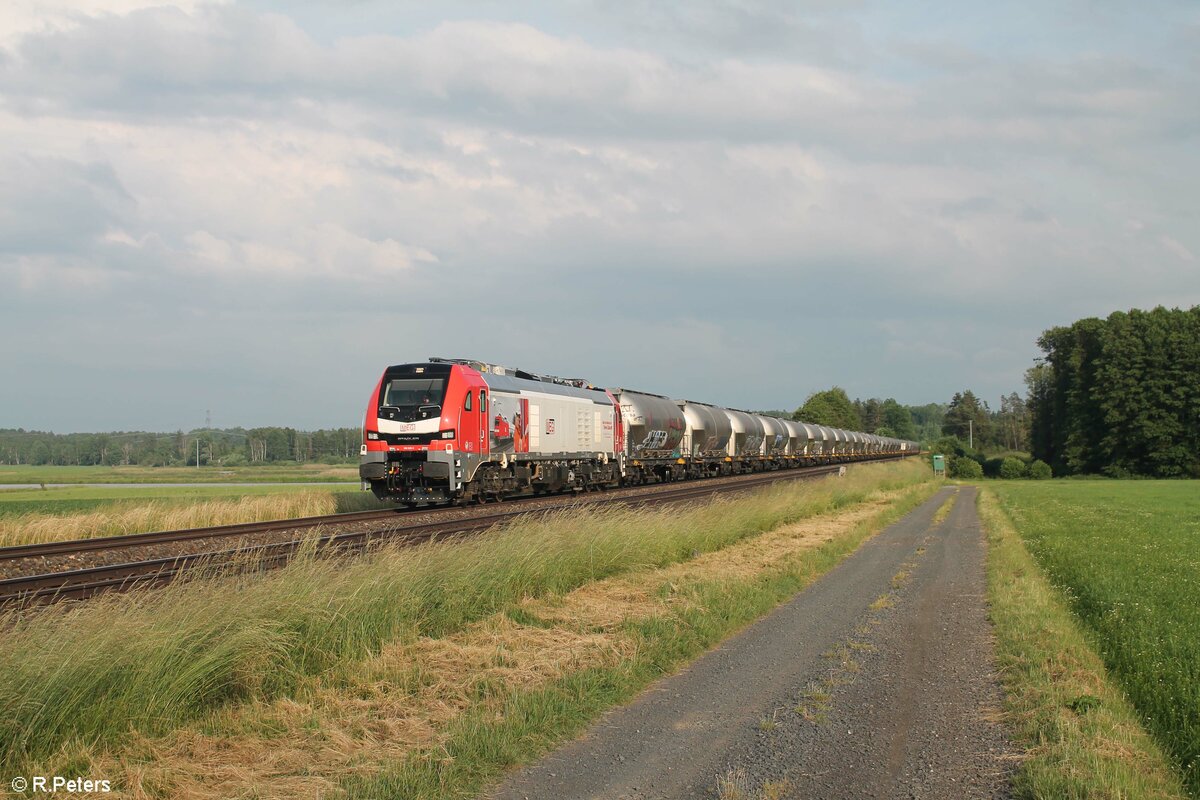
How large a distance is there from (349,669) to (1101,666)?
8008 mm

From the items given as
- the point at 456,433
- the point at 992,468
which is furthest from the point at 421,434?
the point at 992,468

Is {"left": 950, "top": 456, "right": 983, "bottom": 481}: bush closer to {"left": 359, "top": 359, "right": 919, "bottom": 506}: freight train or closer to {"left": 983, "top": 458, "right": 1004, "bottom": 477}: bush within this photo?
→ {"left": 983, "top": 458, "right": 1004, "bottom": 477}: bush

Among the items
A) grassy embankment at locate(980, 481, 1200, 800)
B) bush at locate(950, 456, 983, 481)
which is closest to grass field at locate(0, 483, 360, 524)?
grassy embankment at locate(980, 481, 1200, 800)

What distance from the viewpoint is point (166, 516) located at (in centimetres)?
2427

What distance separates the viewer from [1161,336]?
9475 centimetres

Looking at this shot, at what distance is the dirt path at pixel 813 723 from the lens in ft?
20.8

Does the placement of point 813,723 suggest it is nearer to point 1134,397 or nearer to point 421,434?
point 421,434

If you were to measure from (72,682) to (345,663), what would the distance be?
2.55 m

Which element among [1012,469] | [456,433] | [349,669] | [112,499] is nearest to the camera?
[349,669]

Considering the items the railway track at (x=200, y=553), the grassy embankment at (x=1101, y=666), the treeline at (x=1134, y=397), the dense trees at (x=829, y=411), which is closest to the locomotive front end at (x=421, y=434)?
the railway track at (x=200, y=553)

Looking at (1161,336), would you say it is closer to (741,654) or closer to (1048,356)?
(1048,356)

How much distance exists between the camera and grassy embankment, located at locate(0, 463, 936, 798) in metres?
6.43

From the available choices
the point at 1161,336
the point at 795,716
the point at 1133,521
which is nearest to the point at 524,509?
the point at 795,716

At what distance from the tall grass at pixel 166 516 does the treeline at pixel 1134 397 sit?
8959 centimetres
